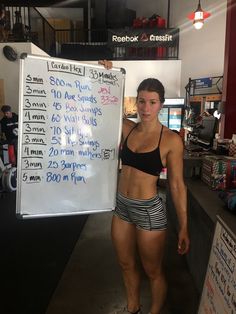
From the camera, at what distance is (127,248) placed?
193 centimetres

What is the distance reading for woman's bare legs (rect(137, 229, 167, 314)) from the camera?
1816mm

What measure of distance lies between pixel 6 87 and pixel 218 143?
483 centimetres

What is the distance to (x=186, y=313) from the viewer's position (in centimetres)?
220

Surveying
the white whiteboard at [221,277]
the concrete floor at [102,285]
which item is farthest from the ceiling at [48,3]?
the white whiteboard at [221,277]

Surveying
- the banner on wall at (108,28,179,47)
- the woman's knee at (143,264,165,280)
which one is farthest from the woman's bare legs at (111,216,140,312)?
the banner on wall at (108,28,179,47)

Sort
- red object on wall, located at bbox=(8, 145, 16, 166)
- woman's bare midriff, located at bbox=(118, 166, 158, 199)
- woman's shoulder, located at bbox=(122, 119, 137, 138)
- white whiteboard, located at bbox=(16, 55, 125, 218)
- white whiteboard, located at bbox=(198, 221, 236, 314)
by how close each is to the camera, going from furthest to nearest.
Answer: red object on wall, located at bbox=(8, 145, 16, 166)
woman's shoulder, located at bbox=(122, 119, 137, 138)
woman's bare midriff, located at bbox=(118, 166, 158, 199)
white whiteboard, located at bbox=(16, 55, 125, 218)
white whiteboard, located at bbox=(198, 221, 236, 314)

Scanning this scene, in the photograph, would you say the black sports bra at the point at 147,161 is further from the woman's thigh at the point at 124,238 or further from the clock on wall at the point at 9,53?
the clock on wall at the point at 9,53

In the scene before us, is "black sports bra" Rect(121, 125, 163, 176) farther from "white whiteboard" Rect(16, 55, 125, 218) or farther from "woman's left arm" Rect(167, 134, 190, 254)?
"white whiteboard" Rect(16, 55, 125, 218)

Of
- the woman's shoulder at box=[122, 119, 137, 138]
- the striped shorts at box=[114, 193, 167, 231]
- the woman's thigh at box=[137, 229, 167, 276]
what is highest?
the woman's shoulder at box=[122, 119, 137, 138]

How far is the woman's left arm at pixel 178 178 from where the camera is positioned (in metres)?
1.76

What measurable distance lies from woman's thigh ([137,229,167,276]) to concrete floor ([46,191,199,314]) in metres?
0.56

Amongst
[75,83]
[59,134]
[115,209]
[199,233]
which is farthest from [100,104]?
[199,233]

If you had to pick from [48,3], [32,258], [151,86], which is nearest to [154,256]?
[151,86]

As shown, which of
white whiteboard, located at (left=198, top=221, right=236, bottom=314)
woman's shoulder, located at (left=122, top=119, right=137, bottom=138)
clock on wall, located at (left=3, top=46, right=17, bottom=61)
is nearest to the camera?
white whiteboard, located at (left=198, top=221, right=236, bottom=314)
